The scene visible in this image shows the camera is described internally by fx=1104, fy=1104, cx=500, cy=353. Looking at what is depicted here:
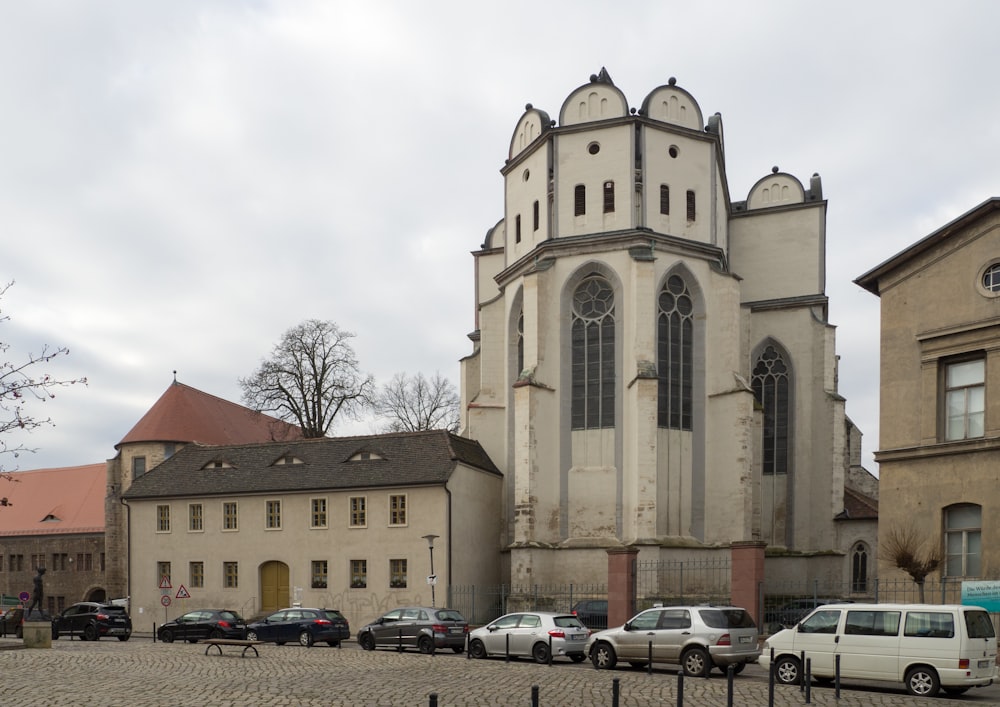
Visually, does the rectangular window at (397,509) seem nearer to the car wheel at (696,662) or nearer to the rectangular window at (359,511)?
the rectangular window at (359,511)

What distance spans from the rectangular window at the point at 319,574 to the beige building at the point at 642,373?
704 centimetres

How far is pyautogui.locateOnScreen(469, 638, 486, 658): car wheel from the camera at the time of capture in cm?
2645

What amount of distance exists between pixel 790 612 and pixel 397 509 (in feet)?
Result: 46.7

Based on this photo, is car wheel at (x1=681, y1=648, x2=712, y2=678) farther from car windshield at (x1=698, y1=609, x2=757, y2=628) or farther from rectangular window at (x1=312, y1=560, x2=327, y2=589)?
rectangular window at (x1=312, y1=560, x2=327, y2=589)

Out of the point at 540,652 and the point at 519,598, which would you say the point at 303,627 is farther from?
the point at 519,598

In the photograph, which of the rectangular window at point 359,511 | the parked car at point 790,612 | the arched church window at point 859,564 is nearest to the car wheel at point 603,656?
the parked car at point 790,612

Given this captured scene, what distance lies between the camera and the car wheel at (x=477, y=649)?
26.5m

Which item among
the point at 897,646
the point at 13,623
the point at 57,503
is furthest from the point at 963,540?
the point at 57,503

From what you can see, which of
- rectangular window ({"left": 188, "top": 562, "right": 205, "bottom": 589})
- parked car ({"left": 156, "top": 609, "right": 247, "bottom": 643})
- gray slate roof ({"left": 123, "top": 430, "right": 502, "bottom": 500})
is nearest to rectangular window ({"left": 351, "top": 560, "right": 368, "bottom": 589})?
gray slate roof ({"left": 123, "top": 430, "right": 502, "bottom": 500})

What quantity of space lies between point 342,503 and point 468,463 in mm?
4966

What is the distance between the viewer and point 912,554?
25.8m

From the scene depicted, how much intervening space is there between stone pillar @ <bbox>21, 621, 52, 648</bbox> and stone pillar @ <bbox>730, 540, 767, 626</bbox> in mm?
18282

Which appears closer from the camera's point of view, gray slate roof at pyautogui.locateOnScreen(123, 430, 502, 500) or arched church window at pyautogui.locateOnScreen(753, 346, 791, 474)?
gray slate roof at pyautogui.locateOnScreen(123, 430, 502, 500)

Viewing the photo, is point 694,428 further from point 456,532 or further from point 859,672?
point 859,672
